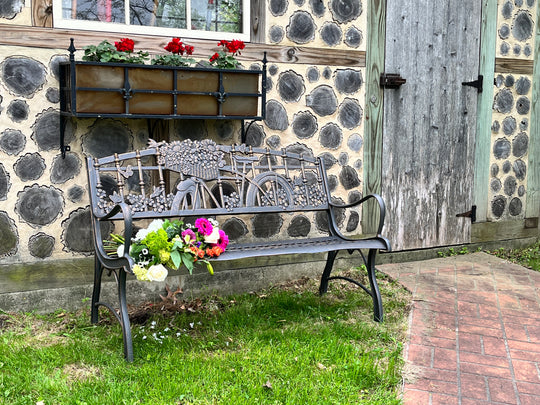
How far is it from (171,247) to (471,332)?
1979mm

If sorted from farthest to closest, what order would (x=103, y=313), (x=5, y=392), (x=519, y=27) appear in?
(x=519, y=27) → (x=103, y=313) → (x=5, y=392)

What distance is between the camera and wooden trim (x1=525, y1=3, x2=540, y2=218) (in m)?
5.83

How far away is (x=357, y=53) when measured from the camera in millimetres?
4875

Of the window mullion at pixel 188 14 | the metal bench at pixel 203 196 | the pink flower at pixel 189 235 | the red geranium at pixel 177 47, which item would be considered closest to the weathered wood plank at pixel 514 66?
the metal bench at pixel 203 196

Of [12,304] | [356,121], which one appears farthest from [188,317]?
[356,121]

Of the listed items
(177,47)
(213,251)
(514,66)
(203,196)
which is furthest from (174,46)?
(514,66)

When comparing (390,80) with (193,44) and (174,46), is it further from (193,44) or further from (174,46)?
A: (174,46)

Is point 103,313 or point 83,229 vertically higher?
point 83,229

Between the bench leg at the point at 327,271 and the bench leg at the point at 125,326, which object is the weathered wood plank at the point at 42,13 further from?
the bench leg at the point at 327,271

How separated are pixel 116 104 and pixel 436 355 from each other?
2.42 m

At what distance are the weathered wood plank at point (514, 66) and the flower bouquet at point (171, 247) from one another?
3416 millimetres

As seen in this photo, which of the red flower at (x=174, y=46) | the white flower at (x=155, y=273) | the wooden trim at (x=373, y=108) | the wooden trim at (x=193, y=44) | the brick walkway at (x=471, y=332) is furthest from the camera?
the wooden trim at (x=373, y=108)

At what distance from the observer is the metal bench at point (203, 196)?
365 cm

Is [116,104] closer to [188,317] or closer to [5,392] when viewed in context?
[188,317]
